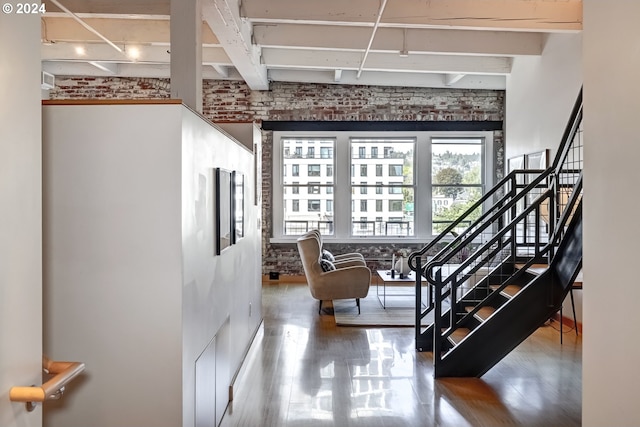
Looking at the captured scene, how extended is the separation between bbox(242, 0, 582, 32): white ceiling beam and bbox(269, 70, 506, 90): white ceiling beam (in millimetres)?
3336

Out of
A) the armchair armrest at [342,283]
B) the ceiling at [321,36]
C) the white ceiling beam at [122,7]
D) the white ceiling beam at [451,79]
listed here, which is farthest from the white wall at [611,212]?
the white ceiling beam at [451,79]

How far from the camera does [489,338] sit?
14.6 feet

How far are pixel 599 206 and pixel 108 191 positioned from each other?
89.7 inches

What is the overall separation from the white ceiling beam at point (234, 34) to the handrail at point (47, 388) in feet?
Answer: 12.9

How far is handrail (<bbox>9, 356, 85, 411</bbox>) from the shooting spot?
4.44ft

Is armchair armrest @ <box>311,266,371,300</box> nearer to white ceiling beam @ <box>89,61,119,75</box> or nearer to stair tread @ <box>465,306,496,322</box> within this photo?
stair tread @ <box>465,306,496,322</box>

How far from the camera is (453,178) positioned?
10008 mm

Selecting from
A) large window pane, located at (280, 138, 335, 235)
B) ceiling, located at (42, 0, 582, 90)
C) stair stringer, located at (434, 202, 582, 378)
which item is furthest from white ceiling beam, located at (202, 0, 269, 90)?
stair stringer, located at (434, 202, 582, 378)

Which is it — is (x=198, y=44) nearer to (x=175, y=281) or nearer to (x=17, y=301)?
(x=175, y=281)

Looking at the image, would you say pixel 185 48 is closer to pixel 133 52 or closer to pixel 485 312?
pixel 133 52

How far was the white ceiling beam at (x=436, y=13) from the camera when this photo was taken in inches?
231

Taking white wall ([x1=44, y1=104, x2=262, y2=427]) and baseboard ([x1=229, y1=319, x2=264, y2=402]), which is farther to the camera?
baseboard ([x1=229, y1=319, x2=264, y2=402])

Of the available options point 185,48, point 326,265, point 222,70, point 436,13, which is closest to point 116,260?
point 185,48

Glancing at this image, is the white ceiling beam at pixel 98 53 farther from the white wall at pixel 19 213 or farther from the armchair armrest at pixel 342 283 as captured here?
the white wall at pixel 19 213
